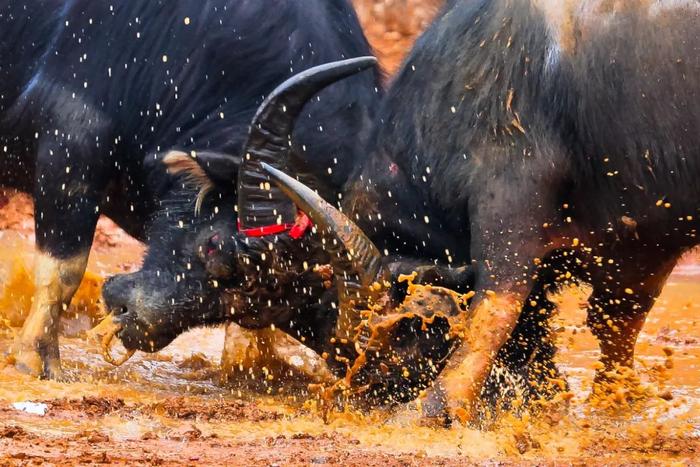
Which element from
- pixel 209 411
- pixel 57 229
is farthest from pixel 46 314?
pixel 209 411

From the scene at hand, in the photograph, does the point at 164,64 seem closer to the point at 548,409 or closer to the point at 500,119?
the point at 500,119

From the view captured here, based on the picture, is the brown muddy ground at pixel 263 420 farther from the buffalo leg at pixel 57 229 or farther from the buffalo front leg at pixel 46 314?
the buffalo leg at pixel 57 229

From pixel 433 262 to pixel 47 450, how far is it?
2457mm

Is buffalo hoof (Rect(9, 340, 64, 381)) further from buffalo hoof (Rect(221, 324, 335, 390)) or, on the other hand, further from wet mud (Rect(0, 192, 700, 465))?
→ buffalo hoof (Rect(221, 324, 335, 390))

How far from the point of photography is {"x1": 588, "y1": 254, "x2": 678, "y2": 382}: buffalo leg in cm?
609

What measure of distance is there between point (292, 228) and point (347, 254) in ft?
1.91

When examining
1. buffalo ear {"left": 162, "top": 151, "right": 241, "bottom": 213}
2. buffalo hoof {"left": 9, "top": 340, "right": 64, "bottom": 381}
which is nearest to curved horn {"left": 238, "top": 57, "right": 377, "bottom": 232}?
buffalo ear {"left": 162, "top": 151, "right": 241, "bottom": 213}

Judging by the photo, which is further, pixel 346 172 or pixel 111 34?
pixel 111 34

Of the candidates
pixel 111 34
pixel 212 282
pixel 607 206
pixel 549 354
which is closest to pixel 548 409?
pixel 549 354

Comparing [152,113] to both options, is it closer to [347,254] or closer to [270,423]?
[347,254]

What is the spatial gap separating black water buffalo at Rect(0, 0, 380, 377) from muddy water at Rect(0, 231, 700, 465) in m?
0.58

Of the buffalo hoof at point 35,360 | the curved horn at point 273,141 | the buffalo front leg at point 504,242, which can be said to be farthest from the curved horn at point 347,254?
the buffalo hoof at point 35,360

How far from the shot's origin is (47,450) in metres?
4.24

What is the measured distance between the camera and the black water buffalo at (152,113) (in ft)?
21.7
